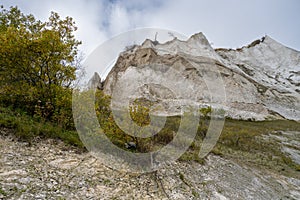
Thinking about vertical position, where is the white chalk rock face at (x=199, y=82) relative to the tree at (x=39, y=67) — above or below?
above

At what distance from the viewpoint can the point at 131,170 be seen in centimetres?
615

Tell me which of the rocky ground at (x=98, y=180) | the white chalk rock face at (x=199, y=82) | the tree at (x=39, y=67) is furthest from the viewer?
the white chalk rock face at (x=199, y=82)

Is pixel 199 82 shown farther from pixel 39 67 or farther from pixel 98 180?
pixel 98 180

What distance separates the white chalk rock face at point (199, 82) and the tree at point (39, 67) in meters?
17.2

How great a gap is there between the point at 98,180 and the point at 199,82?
1150 inches

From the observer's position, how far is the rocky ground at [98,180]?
455cm

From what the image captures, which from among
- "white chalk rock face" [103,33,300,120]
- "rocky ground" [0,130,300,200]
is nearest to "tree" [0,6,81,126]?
"rocky ground" [0,130,300,200]

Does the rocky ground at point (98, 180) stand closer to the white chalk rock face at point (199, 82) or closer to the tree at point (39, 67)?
the tree at point (39, 67)

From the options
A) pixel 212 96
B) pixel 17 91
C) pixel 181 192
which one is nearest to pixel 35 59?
pixel 17 91

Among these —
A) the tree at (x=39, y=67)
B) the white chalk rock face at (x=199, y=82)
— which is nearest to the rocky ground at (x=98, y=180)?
the tree at (x=39, y=67)

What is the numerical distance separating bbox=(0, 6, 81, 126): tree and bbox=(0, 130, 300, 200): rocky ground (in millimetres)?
2319

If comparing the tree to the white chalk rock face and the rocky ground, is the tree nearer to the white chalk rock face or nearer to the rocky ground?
the rocky ground

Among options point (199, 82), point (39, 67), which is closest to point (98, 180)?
point (39, 67)

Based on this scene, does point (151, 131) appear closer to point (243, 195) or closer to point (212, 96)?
point (243, 195)
